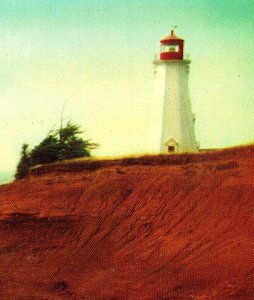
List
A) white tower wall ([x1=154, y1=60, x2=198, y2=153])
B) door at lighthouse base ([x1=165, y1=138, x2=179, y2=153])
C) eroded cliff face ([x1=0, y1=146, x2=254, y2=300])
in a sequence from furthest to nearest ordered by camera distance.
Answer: white tower wall ([x1=154, y1=60, x2=198, y2=153])
door at lighthouse base ([x1=165, y1=138, x2=179, y2=153])
eroded cliff face ([x1=0, y1=146, x2=254, y2=300])

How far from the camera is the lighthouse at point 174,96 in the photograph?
3847 centimetres

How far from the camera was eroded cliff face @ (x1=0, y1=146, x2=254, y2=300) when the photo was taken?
14.4 m

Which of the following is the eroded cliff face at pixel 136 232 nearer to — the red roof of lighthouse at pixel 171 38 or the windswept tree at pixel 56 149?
the windswept tree at pixel 56 149

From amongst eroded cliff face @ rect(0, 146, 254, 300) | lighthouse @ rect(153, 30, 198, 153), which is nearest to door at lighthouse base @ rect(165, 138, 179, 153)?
lighthouse @ rect(153, 30, 198, 153)

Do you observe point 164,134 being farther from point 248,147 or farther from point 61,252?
point 61,252

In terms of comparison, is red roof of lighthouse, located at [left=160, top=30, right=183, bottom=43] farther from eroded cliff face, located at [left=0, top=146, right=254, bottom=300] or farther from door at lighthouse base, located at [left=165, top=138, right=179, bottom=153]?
eroded cliff face, located at [left=0, top=146, right=254, bottom=300]

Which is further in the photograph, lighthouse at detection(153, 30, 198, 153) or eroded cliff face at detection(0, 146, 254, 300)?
lighthouse at detection(153, 30, 198, 153)

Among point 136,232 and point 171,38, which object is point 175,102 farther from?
point 136,232

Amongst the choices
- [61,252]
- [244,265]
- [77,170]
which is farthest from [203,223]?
[77,170]

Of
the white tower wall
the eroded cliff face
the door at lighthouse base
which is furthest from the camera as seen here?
the white tower wall

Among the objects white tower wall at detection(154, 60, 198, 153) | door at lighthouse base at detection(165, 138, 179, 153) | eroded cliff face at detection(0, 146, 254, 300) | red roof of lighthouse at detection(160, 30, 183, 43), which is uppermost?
red roof of lighthouse at detection(160, 30, 183, 43)

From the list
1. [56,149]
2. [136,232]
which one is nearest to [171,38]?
[56,149]

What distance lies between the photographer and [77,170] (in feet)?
75.2

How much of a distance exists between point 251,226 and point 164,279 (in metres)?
2.31
